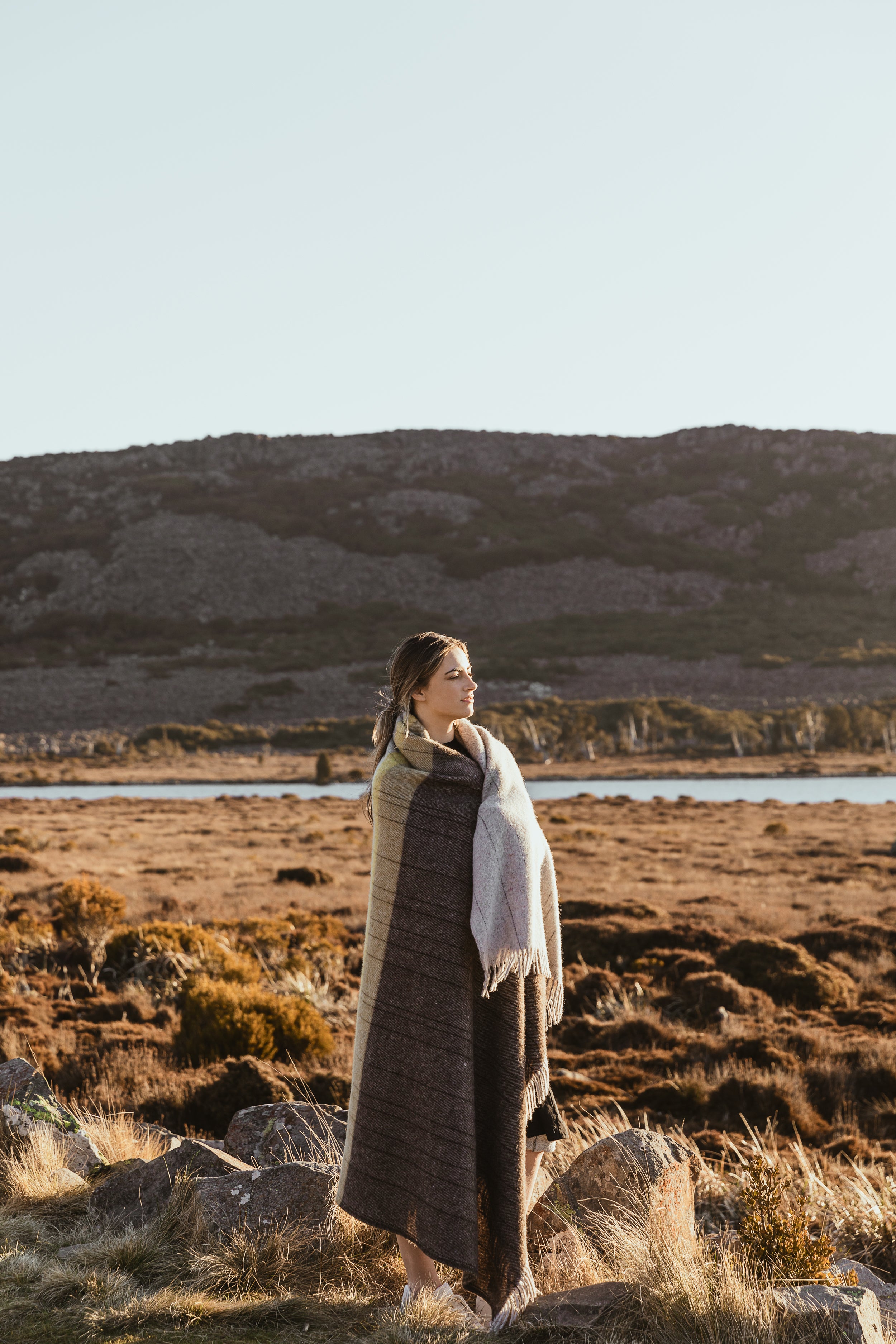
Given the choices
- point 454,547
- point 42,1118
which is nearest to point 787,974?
point 42,1118

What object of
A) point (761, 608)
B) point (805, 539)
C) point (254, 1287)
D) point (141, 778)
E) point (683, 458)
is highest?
point (683, 458)

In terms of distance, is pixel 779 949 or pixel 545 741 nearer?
pixel 779 949

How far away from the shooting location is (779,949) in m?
11.9

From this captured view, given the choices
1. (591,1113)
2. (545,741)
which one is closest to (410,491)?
(545,741)

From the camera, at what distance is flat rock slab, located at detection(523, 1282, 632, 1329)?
10.3ft

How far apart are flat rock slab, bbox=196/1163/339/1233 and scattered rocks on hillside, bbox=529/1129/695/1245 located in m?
0.79

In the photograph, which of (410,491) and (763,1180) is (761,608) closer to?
(410,491)

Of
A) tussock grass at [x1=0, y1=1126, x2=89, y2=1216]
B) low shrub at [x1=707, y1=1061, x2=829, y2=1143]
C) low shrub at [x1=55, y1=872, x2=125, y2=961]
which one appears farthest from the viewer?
low shrub at [x1=55, y1=872, x2=125, y2=961]

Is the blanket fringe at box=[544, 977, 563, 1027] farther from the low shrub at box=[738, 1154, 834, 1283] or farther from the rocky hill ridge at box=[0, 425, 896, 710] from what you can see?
the rocky hill ridge at box=[0, 425, 896, 710]

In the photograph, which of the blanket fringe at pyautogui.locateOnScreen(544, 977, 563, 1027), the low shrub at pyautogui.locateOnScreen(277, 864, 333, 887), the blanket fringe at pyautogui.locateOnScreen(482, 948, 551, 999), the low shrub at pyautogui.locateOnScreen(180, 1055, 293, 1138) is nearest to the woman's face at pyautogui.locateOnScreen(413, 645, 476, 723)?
the blanket fringe at pyautogui.locateOnScreen(482, 948, 551, 999)

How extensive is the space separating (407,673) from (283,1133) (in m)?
2.85

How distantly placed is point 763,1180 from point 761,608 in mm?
82464

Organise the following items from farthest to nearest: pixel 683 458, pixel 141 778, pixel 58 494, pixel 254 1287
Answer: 1. pixel 683 458
2. pixel 58 494
3. pixel 141 778
4. pixel 254 1287

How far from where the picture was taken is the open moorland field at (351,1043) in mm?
3424
